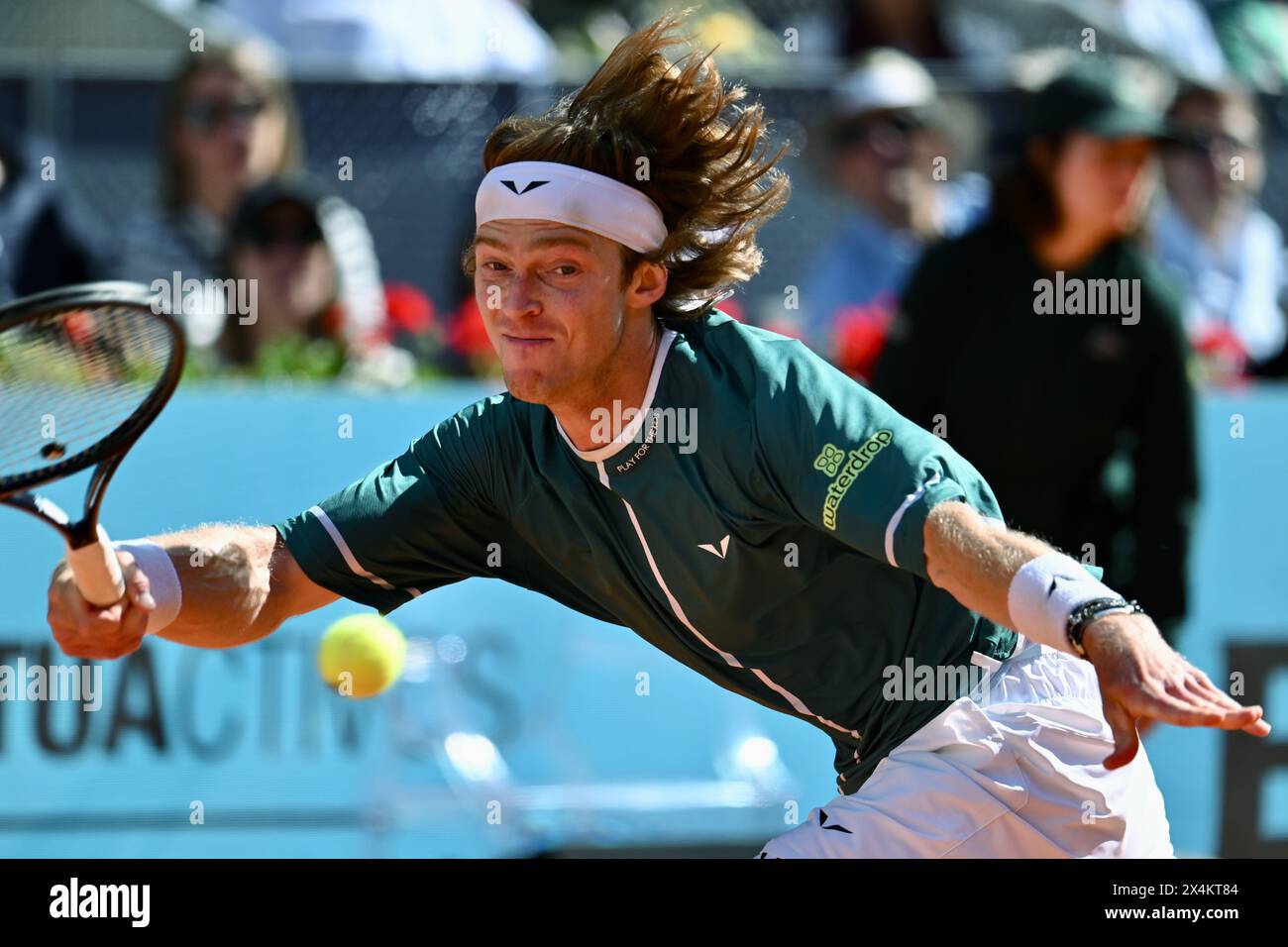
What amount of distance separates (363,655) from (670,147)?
171cm

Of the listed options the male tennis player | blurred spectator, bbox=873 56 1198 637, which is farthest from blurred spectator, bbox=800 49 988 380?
the male tennis player

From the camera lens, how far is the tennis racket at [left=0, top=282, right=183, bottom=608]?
342 cm

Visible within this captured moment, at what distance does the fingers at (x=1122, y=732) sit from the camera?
2963mm

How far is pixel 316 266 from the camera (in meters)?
6.45

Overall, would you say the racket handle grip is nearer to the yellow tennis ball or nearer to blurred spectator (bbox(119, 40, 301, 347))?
the yellow tennis ball

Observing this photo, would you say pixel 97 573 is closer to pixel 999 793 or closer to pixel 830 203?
pixel 999 793

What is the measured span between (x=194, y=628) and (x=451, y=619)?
2.06 meters

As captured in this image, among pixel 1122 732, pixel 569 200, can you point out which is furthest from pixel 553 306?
pixel 1122 732

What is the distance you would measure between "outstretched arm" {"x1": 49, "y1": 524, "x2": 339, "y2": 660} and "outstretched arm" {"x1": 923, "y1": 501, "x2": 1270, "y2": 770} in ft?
4.39

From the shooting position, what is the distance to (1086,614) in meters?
3.06
